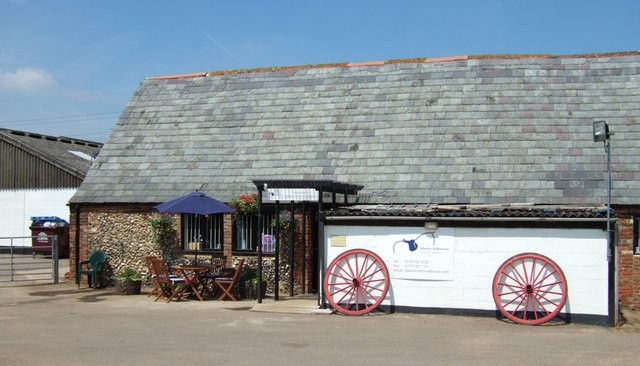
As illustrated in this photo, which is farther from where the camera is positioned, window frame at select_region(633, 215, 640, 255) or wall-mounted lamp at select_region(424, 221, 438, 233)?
window frame at select_region(633, 215, 640, 255)

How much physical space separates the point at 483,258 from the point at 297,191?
4549 millimetres

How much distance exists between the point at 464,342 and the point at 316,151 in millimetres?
8484

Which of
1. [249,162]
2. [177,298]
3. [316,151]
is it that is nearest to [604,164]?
[316,151]

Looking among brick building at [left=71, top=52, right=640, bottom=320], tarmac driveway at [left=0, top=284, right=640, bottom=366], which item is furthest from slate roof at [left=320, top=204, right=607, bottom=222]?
tarmac driveway at [left=0, top=284, right=640, bottom=366]

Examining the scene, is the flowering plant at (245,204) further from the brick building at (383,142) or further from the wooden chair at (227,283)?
the wooden chair at (227,283)

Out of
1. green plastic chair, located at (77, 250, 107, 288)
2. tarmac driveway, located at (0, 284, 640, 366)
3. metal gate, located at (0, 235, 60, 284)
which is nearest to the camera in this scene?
tarmac driveway, located at (0, 284, 640, 366)

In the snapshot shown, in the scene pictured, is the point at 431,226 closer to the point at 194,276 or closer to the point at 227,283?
the point at 227,283

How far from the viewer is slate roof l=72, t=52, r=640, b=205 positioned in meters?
16.3

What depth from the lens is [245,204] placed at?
1688 centimetres

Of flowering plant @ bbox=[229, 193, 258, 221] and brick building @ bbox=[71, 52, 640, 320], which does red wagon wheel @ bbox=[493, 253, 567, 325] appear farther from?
flowering plant @ bbox=[229, 193, 258, 221]

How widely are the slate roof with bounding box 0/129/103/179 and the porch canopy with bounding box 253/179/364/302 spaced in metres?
19.0

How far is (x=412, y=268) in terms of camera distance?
44.2ft

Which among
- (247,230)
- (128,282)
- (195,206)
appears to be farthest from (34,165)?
→ (195,206)

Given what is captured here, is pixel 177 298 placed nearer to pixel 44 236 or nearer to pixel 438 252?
pixel 438 252
